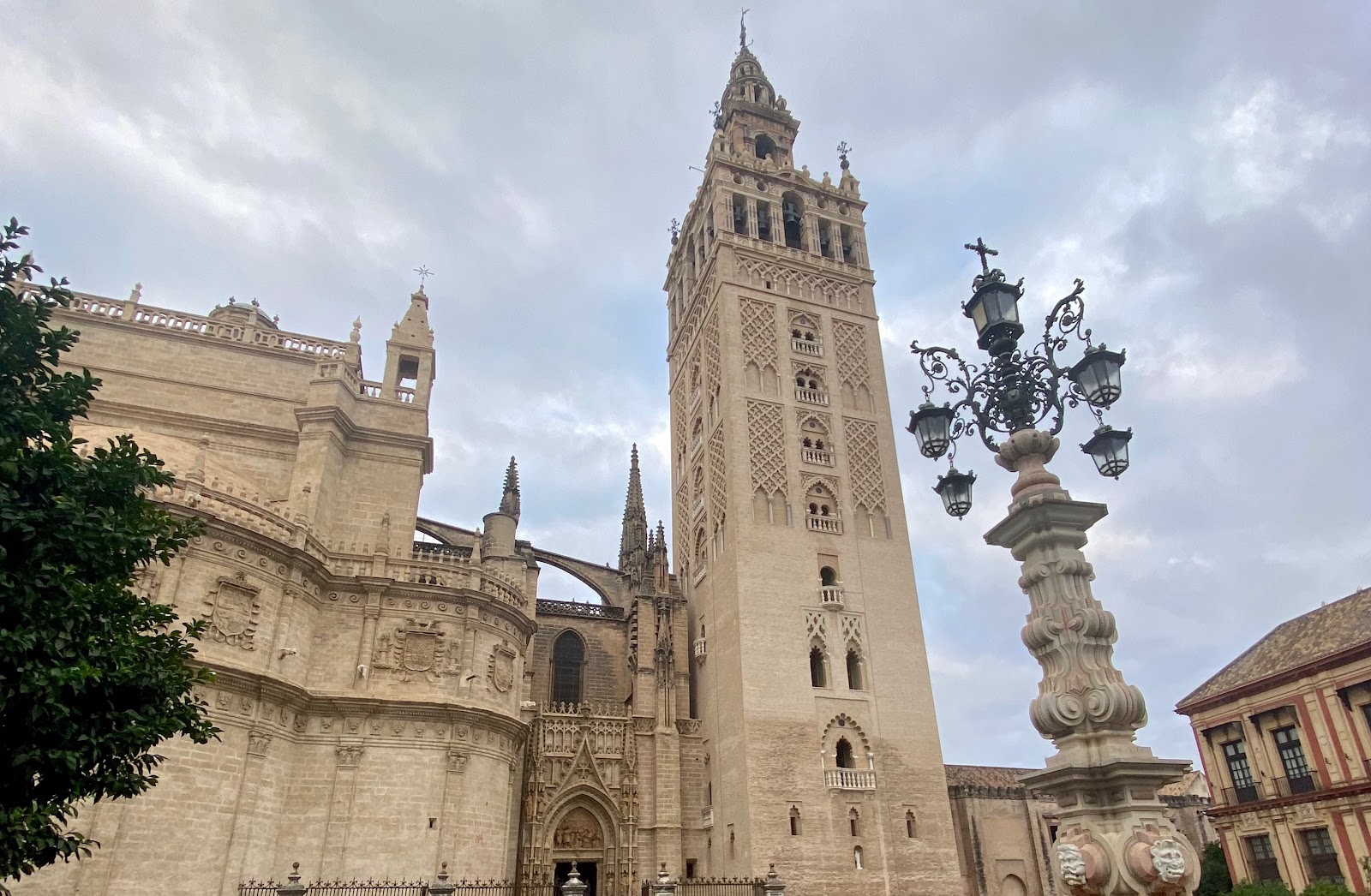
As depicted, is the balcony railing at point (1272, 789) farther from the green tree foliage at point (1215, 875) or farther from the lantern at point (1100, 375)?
the lantern at point (1100, 375)

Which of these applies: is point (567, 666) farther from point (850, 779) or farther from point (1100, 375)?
point (1100, 375)

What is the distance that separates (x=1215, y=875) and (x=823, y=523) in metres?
17.4

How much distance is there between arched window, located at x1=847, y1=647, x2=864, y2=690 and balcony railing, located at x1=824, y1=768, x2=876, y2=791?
251 cm

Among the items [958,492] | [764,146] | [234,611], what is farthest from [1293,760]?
[764,146]

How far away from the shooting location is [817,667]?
27562mm

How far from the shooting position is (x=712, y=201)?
35438mm

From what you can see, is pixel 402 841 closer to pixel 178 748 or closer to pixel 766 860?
pixel 178 748

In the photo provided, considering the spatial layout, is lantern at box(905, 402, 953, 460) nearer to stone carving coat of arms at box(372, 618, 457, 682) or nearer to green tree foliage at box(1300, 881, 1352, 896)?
stone carving coat of arms at box(372, 618, 457, 682)

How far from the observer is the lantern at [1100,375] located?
8.19 m

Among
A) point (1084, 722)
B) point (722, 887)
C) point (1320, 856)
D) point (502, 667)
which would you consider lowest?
point (722, 887)

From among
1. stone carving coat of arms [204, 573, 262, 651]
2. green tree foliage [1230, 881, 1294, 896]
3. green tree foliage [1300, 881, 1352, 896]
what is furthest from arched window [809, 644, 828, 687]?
stone carving coat of arms [204, 573, 262, 651]

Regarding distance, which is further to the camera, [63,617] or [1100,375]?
[1100,375]

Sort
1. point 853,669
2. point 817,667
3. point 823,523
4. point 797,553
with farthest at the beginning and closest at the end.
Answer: point 823,523 < point 797,553 < point 853,669 < point 817,667

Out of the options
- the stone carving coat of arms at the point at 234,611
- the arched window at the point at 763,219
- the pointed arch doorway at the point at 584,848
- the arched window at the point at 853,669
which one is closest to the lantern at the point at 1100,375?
the stone carving coat of arms at the point at 234,611
